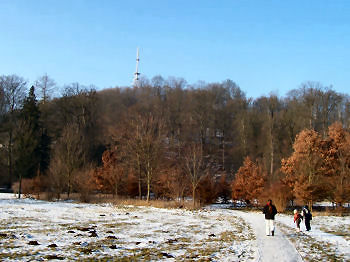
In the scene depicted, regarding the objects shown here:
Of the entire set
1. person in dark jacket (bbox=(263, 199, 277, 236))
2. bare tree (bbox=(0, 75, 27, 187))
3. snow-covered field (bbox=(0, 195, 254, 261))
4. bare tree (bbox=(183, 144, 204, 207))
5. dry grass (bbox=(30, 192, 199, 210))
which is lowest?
dry grass (bbox=(30, 192, 199, 210))

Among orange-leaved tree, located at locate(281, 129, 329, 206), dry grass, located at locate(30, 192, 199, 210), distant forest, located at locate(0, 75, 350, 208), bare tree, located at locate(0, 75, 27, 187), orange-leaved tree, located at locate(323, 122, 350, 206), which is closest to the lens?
dry grass, located at locate(30, 192, 199, 210)

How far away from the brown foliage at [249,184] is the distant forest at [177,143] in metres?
0.11

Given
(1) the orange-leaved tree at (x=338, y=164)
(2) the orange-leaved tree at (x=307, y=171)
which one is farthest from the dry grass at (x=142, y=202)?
(1) the orange-leaved tree at (x=338, y=164)

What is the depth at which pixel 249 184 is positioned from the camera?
120ft

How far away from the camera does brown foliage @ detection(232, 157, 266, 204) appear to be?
3628 cm

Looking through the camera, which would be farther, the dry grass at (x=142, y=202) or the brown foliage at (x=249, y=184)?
the brown foliage at (x=249, y=184)

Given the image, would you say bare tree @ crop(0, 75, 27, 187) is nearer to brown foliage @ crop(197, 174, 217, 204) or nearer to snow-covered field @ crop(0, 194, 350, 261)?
brown foliage @ crop(197, 174, 217, 204)

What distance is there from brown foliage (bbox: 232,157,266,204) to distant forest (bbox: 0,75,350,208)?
0.11 m

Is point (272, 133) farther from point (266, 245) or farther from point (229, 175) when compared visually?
point (266, 245)

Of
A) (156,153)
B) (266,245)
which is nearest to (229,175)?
(156,153)

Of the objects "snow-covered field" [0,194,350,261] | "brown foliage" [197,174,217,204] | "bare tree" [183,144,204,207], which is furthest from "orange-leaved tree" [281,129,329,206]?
"snow-covered field" [0,194,350,261]

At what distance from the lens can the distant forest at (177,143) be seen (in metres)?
35.5

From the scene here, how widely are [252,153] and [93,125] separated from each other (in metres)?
29.2

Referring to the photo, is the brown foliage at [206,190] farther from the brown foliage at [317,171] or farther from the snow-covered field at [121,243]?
the snow-covered field at [121,243]
